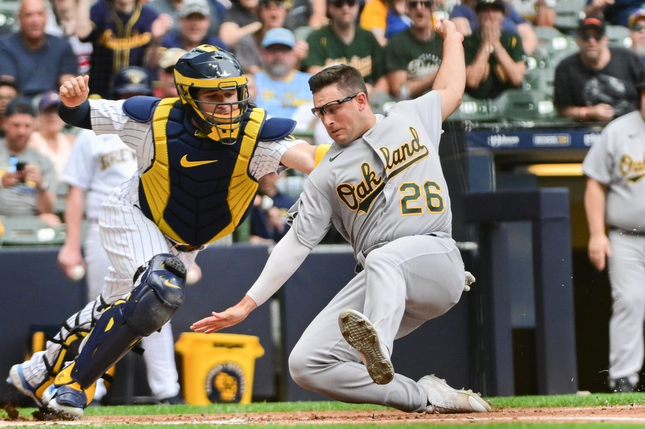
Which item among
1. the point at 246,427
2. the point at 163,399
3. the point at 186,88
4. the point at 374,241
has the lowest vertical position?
the point at 163,399

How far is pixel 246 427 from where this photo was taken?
4410 millimetres

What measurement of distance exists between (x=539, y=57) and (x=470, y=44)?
0.78 meters

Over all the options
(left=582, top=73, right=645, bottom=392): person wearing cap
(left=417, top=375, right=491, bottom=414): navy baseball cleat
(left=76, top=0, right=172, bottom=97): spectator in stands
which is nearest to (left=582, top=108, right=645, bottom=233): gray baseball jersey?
(left=582, top=73, right=645, bottom=392): person wearing cap

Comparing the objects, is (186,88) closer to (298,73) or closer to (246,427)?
(246,427)

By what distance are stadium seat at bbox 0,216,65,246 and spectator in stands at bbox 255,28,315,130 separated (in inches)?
84.2

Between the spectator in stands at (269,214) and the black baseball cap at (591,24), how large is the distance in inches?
116

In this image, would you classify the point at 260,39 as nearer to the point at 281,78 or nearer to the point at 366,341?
the point at 281,78

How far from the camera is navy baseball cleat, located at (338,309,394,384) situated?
4168 millimetres

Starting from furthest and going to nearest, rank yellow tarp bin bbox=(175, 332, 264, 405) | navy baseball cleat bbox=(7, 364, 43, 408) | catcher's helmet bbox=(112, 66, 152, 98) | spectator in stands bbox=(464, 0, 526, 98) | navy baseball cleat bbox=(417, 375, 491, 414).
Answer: spectator in stands bbox=(464, 0, 526, 98) → yellow tarp bin bbox=(175, 332, 264, 405) → catcher's helmet bbox=(112, 66, 152, 98) → navy baseball cleat bbox=(7, 364, 43, 408) → navy baseball cleat bbox=(417, 375, 491, 414)

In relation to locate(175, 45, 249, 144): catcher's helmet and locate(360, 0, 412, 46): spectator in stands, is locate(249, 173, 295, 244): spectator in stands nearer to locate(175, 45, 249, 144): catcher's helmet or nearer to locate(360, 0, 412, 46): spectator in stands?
locate(360, 0, 412, 46): spectator in stands

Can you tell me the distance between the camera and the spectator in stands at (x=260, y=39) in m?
8.92


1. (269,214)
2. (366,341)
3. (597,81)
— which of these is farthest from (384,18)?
(366,341)

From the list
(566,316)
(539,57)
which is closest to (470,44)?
(539,57)

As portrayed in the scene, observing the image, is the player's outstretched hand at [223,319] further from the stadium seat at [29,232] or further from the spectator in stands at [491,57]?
the spectator in stands at [491,57]
